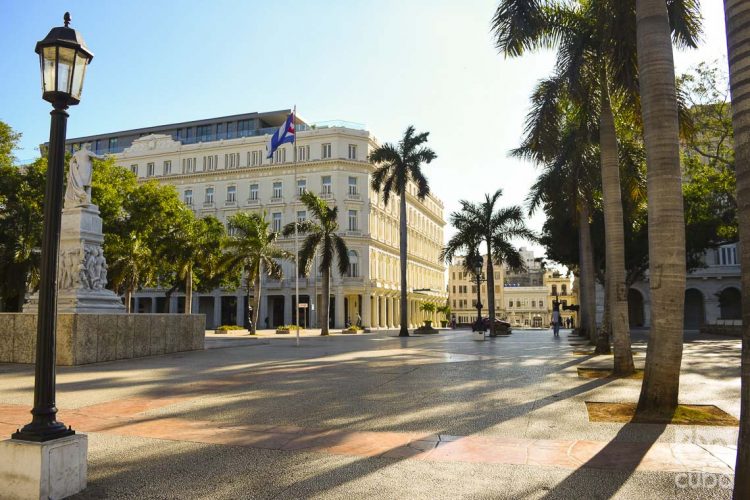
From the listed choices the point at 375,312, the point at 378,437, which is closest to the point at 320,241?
the point at 375,312

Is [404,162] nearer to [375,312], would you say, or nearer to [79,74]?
[375,312]

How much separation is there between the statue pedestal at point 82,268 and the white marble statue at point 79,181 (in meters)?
0.20

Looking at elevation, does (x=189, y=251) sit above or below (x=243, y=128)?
below

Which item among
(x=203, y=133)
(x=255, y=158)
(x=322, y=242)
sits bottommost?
(x=322, y=242)

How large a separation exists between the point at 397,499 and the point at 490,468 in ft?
3.71

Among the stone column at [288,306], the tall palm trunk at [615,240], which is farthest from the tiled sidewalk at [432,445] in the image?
the stone column at [288,306]

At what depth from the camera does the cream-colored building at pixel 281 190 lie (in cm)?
5938

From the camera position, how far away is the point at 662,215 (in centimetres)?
730

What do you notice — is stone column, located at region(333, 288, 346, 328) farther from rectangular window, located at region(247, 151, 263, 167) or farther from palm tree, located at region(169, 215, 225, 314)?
palm tree, located at region(169, 215, 225, 314)

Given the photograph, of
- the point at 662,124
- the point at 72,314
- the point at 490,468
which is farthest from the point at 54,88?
the point at 72,314

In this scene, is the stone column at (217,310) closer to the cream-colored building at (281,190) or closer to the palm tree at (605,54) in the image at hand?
the cream-colored building at (281,190)

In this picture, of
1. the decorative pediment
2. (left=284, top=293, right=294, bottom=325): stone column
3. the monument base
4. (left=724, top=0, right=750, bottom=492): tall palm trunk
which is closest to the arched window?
(left=284, top=293, right=294, bottom=325): stone column

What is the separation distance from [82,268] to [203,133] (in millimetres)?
58062

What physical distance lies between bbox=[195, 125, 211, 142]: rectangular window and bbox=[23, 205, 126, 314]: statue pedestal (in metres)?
56.0
